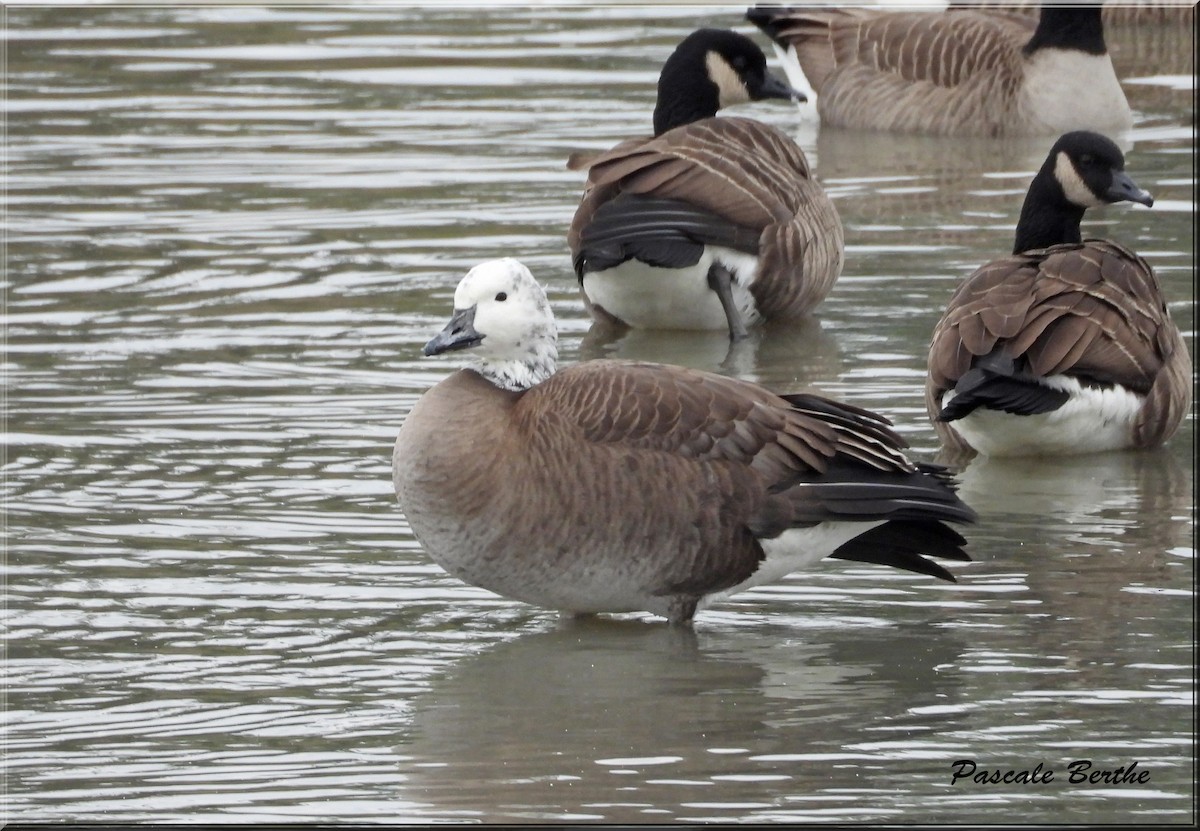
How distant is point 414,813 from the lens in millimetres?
5016

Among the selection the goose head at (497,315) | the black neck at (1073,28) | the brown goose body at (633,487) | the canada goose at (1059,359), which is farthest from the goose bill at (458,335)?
the black neck at (1073,28)

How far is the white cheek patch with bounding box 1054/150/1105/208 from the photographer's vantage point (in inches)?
340

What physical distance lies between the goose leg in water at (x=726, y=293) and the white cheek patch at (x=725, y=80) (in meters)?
1.56

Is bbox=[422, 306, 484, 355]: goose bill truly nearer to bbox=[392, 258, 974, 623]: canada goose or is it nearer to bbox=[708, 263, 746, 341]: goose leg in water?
bbox=[392, 258, 974, 623]: canada goose

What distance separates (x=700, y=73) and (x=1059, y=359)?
3.83m

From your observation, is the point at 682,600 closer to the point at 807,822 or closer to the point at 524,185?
the point at 807,822

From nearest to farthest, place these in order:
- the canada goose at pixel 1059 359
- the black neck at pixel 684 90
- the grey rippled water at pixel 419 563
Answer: the grey rippled water at pixel 419 563, the canada goose at pixel 1059 359, the black neck at pixel 684 90

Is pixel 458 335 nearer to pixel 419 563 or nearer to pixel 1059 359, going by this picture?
pixel 419 563

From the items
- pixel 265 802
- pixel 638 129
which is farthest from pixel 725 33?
pixel 265 802

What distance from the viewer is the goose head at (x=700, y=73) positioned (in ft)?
35.6

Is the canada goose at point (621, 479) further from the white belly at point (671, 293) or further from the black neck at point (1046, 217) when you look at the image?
the white belly at point (671, 293)

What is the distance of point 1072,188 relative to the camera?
867cm

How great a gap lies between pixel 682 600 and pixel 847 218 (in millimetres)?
5947

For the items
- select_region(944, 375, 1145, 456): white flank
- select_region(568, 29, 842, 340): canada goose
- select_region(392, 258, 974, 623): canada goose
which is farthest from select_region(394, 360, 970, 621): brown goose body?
select_region(568, 29, 842, 340): canada goose
